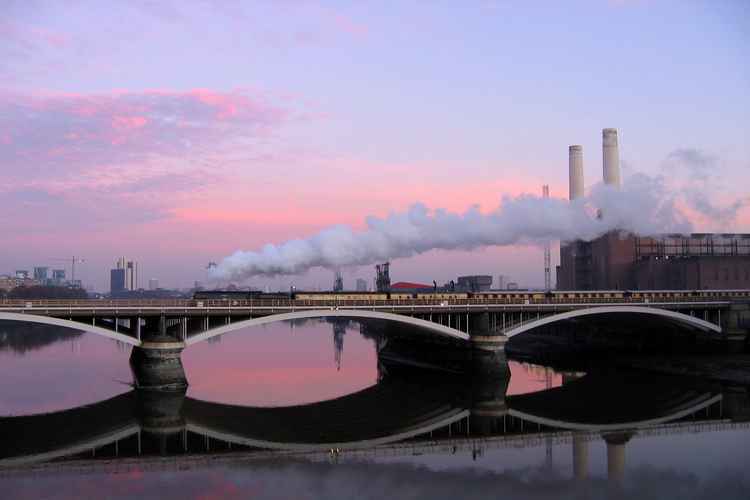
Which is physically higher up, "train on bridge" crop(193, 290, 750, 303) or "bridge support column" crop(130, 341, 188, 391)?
"train on bridge" crop(193, 290, 750, 303)

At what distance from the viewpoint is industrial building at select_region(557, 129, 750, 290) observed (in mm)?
102875

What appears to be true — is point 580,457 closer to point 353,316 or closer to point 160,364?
point 353,316

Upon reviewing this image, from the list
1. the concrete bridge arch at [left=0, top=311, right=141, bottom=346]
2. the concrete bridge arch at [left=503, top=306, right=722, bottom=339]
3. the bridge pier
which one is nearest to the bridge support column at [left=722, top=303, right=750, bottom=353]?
the concrete bridge arch at [left=503, top=306, right=722, bottom=339]

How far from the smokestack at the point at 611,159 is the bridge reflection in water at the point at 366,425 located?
55.6 m

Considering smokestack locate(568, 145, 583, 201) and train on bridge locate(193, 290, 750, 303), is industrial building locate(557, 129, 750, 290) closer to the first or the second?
smokestack locate(568, 145, 583, 201)

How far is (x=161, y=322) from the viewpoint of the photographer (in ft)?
184

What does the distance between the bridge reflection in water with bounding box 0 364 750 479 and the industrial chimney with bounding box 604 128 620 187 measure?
5564cm

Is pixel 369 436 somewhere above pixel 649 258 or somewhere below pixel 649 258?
below

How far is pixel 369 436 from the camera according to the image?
42250 millimetres

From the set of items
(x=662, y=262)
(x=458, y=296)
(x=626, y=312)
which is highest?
(x=662, y=262)

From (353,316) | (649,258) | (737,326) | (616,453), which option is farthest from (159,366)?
(649,258)

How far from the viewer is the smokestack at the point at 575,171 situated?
11688cm

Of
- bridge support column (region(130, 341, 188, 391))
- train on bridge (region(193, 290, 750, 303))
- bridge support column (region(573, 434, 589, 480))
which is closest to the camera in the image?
bridge support column (region(573, 434, 589, 480))

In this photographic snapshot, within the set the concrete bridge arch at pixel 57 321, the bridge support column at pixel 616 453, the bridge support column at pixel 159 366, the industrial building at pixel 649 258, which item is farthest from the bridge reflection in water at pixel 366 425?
the industrial building at pixel 649 258
